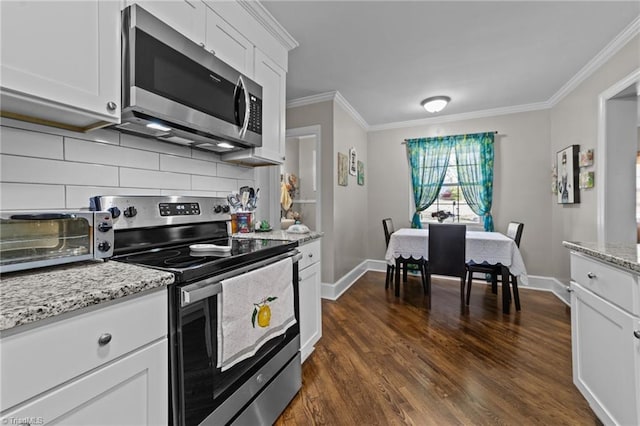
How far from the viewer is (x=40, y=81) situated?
88 centimetres

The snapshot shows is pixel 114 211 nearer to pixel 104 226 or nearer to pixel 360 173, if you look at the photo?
pixel 104 226

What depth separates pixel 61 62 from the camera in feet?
3.05

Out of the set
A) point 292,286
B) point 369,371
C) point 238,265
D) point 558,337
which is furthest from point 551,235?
point 238,265

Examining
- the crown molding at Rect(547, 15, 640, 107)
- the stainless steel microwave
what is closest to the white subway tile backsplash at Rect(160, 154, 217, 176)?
the stainless steel microwave

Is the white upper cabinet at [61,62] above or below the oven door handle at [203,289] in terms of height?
above

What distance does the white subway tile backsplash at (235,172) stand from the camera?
1.98 meters

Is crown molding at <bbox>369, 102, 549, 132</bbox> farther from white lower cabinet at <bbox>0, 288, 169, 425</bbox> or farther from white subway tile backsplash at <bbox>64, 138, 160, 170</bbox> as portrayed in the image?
white lower cabinet at <bbox>0, 288, 169, 425</bbox>

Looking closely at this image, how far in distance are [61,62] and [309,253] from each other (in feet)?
4.85

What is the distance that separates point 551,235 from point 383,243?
2.25 meters

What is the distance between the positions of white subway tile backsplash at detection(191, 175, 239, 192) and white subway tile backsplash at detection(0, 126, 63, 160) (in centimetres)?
67

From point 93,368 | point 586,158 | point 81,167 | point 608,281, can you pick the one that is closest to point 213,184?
point 81,167

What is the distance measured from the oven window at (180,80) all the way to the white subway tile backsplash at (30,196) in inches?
21.9

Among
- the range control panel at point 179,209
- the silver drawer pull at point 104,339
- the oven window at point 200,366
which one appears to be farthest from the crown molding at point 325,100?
the silver drawer pull at point 104,339

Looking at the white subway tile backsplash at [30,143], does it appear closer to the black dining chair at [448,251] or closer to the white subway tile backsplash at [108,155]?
the white subway tile backsplash at [108,155]
